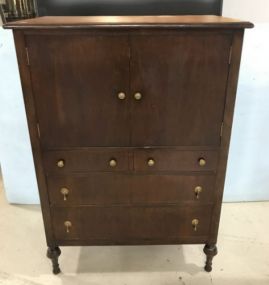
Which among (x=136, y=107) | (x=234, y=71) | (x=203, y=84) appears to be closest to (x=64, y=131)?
(x=136, y=107)

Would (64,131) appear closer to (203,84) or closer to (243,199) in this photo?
(203,84)

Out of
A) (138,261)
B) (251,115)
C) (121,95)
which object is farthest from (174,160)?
(251,115)

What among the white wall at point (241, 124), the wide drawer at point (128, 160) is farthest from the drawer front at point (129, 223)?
the white wall at point (241, 124)

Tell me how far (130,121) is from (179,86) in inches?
9.0

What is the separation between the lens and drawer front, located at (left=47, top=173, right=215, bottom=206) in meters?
1.31

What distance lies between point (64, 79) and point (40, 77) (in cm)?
9

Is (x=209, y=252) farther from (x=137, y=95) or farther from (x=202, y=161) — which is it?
(x=137, y=95)

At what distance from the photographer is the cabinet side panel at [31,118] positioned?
1.09m

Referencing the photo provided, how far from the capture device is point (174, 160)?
1277mm

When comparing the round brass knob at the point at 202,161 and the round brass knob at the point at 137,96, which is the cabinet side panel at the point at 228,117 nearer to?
the round brass knob at the point at 202,161

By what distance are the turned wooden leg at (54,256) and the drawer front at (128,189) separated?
0.27m

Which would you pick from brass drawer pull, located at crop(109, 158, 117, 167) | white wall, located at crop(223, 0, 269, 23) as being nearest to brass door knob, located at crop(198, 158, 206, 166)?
brass drawer pull, located at crop(109, 158, 117, 167)

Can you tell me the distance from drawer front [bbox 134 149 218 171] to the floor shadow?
0.63 m

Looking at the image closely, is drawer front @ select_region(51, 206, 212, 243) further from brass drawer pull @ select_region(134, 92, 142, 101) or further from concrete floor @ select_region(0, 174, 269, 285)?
brass drawer pull @ select_region(134, 92, 142, 101)
